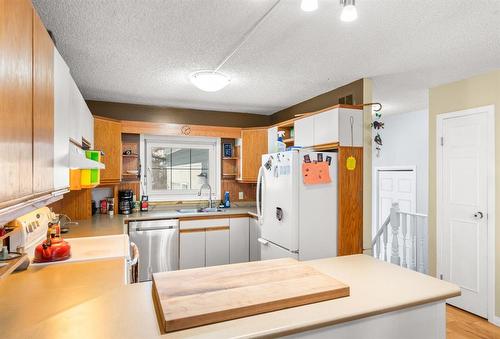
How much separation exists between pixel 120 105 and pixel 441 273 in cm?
436

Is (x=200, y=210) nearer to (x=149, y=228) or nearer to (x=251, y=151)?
(x=149, y=228)

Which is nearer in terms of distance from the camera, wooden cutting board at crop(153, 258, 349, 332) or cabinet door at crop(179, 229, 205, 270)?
wooden cutting board at crop(153, 258, 349, 332)

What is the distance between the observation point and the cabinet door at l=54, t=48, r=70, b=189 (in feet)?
4.85

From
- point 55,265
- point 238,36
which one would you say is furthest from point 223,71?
point 55,265

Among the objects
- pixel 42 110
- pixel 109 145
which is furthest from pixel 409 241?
pixel 42 110

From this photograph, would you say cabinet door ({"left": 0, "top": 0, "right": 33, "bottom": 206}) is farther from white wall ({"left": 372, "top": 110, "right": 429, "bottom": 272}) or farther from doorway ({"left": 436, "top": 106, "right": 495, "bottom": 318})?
white wall ({"left": 372, "top": 110, "right": 429, "bottom": 272})

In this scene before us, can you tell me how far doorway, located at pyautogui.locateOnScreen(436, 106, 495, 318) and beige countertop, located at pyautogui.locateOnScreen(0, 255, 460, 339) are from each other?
1883 mm

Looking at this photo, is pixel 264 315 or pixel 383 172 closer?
pixel 264 315

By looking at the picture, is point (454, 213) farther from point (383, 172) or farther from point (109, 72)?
point (109, 72)

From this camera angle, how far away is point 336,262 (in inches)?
71.2

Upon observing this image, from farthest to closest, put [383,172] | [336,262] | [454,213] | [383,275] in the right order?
[383,172] < [454,213] < [336,262] < [383,275]

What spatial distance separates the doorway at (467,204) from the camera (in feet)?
9.50

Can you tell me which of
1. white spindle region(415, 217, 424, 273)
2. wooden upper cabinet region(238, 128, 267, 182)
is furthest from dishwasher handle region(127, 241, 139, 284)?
white spindle region(415, 217, 424, 273)

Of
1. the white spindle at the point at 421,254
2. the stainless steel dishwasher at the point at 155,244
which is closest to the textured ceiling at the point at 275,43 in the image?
the stainless steel dishwasher at the point at 155,244
